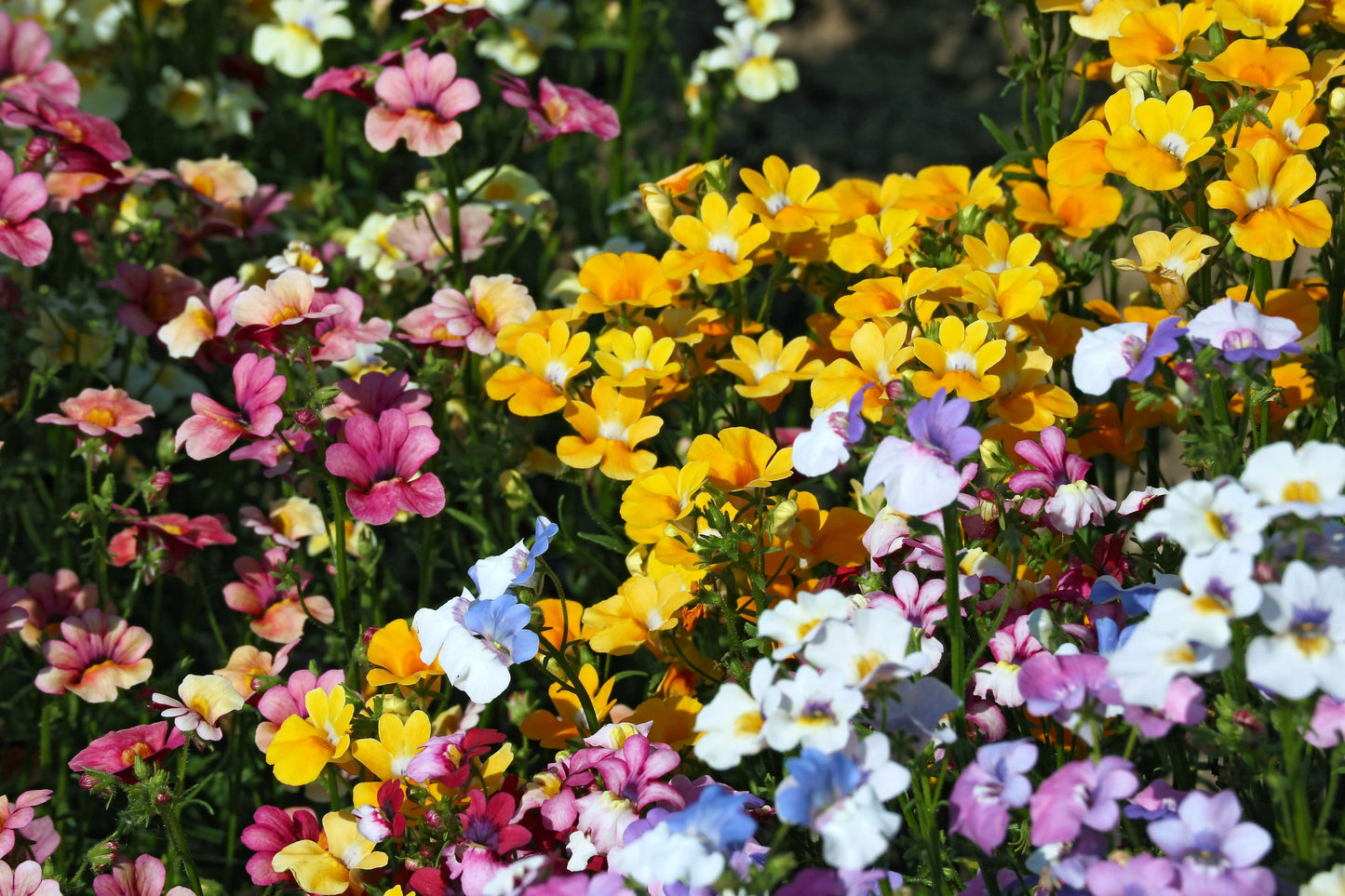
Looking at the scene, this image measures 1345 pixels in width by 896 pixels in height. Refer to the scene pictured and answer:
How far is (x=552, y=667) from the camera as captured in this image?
168 cm

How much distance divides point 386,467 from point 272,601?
36 cm

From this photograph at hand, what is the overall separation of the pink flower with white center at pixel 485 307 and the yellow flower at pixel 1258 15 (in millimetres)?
976

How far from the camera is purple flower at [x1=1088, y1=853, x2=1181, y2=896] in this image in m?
0.94

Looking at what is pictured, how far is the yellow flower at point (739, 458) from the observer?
1.43m

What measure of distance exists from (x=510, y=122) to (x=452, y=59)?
3.58 ft

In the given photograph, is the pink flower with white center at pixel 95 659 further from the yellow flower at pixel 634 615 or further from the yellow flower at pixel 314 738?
the yellow flower at pixel 634 615

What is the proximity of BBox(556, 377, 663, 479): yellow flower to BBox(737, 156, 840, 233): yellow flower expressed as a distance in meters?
0.32

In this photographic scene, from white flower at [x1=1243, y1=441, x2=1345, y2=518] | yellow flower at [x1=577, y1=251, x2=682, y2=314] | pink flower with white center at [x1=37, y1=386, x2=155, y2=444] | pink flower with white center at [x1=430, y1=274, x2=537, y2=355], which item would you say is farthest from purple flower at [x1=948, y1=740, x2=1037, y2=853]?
pink flower with white center at [x1=37, y1=386, x2=155, y2=444]

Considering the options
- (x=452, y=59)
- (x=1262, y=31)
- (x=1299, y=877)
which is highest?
(x=1262, y=31)

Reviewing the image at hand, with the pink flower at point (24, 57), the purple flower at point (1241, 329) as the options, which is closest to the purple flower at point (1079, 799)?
the purple flower at point (1241, 329)

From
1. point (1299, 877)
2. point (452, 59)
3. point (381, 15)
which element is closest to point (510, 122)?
point (381, 15)

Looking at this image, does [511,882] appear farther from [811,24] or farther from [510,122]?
[811,24]

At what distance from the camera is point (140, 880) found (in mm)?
1384

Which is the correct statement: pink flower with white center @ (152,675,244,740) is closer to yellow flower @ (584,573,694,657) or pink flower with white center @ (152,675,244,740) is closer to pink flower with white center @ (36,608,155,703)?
pink flower with white center @ (36,608,155,703)
